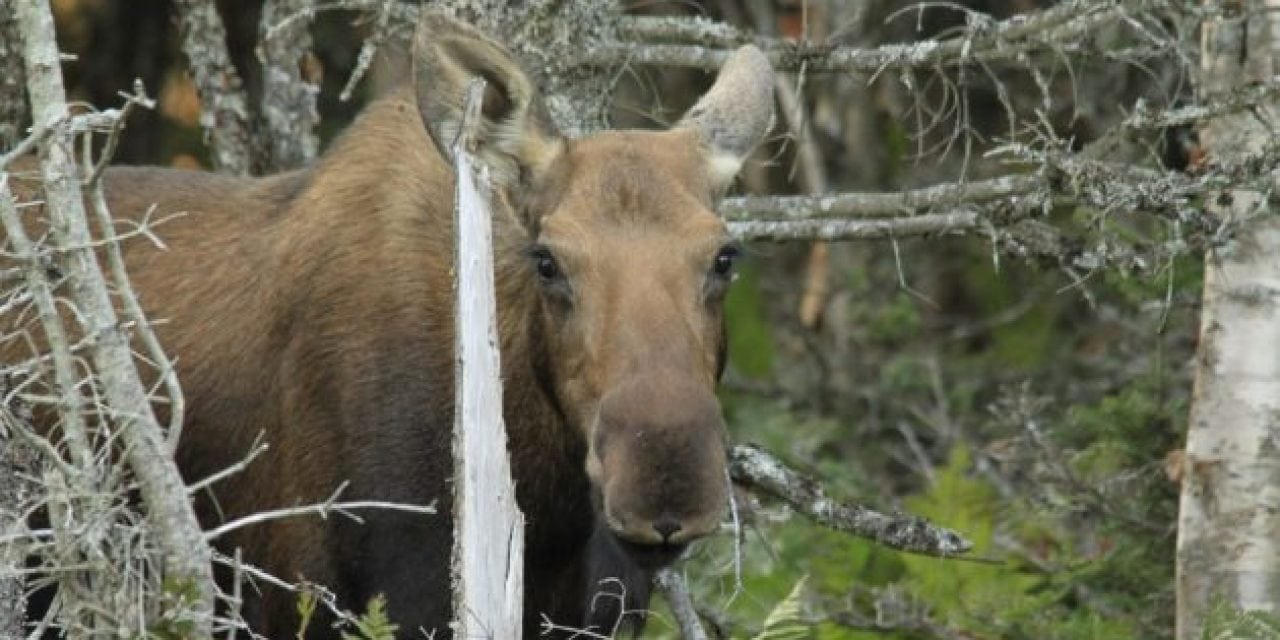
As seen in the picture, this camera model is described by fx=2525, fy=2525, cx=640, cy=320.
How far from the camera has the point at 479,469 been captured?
5840 mm

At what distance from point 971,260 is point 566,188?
7.14m

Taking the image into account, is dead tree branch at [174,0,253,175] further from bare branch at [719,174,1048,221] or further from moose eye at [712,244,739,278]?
moose eye at [712,244,739,278]

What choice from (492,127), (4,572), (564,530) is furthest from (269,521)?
(4,572)

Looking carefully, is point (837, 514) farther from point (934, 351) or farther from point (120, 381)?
point (934, 351)

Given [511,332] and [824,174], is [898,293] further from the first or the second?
[511,332]

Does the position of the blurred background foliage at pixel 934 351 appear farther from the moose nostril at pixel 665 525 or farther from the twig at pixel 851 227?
the moose nostril at pixel 665 525

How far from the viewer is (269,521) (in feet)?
25.2

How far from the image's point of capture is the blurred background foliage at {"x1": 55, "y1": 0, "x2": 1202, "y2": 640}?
28.3 feet

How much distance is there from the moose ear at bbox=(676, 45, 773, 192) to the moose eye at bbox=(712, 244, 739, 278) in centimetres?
62

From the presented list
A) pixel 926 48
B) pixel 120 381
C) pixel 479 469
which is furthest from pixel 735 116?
pixel 120 381

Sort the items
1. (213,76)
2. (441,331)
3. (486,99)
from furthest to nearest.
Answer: (213,76) < (441,331) < (486,99)

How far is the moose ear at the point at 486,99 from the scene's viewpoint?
23.1 feet

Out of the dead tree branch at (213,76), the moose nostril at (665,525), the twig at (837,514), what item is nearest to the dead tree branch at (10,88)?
the dead tree branch at (213,76)

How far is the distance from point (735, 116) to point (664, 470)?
1.90m
